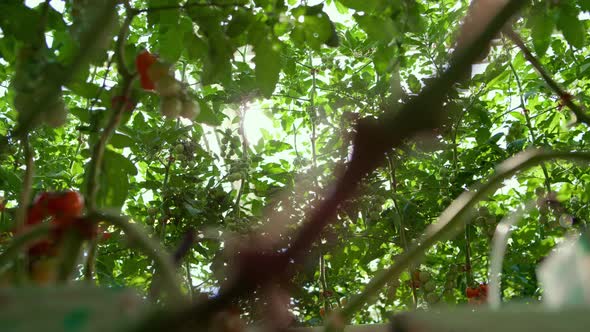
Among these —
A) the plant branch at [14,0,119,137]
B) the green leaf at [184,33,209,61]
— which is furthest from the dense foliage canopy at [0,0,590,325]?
the plant branch at [14,0,119,137]

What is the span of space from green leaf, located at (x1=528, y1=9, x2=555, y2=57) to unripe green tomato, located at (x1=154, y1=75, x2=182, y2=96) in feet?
3.12

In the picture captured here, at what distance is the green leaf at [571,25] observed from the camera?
A: 3.86ft

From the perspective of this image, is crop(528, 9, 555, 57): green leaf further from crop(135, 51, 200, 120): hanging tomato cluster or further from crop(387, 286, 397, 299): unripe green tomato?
crop(387, 286, 397, 299): unripe green tomato

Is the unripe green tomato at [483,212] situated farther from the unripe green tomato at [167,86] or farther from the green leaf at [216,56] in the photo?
the unripe green tomato at [167,86]

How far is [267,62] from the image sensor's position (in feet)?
2.89

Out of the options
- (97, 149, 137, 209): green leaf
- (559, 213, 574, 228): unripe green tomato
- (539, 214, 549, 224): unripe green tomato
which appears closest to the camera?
(97, 149, 137, 209): green leaf

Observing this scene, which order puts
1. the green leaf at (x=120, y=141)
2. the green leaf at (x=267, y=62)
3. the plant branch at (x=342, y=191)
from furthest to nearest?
1. the green leaf at (x=120, y=141)
2. the green leaf at (x=267, y=62)
3. the plant branch at (x=342, y=191)

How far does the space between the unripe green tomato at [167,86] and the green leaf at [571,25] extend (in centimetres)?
99

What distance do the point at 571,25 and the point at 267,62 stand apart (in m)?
0.72

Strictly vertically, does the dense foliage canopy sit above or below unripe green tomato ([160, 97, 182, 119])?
above

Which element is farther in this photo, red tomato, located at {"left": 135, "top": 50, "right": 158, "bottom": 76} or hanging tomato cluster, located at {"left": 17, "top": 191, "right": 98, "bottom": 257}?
red tomato, located at {"left": 135, "top": 50, "right": 158, "bottom": 76}

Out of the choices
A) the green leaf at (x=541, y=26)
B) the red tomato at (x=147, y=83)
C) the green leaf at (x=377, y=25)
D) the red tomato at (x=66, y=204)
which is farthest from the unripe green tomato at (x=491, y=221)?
the red tomato at (x=66, y=204)

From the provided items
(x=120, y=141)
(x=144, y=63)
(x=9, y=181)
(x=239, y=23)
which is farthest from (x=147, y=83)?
(x=9, y=181)

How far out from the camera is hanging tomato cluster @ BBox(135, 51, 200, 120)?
1.65 ft
